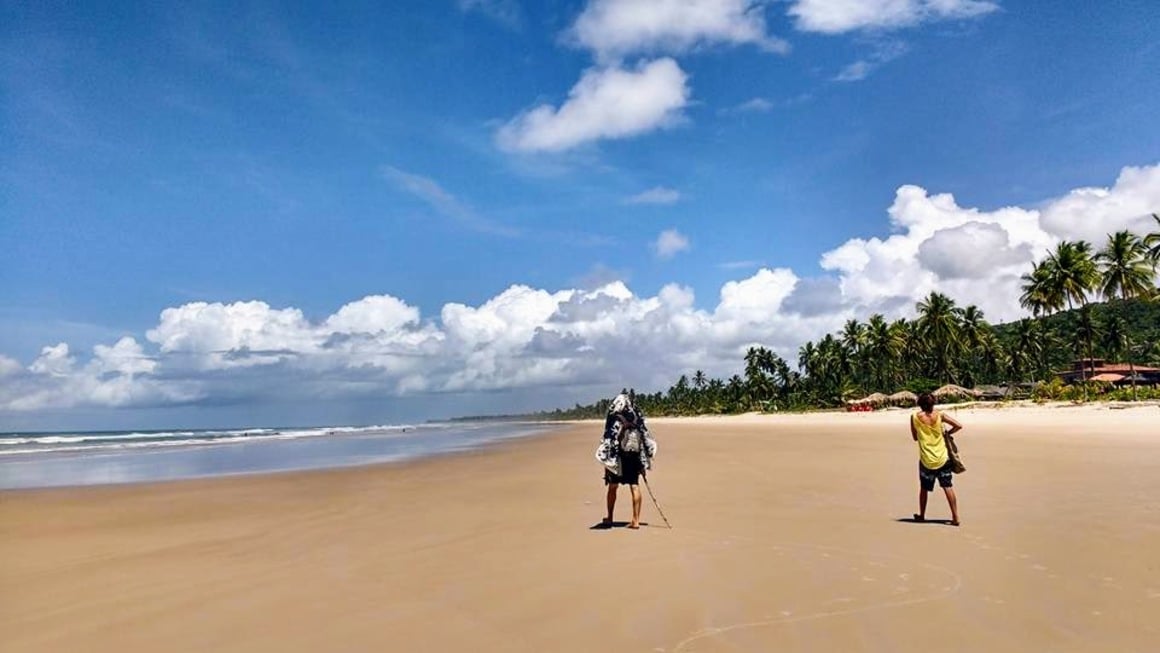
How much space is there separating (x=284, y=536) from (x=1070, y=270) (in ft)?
255

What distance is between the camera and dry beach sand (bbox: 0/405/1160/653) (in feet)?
17.5

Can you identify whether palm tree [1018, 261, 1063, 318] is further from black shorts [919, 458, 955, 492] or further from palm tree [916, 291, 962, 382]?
black shorts [919, 458, 955, 492]

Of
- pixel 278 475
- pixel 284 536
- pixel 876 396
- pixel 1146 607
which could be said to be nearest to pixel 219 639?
pixel 284 536

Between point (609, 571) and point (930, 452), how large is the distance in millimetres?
5700

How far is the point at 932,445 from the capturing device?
34.0ft

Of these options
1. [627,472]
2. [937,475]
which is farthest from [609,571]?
[937,475]

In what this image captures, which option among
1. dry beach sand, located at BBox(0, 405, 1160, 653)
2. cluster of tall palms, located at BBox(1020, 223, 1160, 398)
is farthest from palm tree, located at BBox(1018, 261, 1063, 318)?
dry beach sand, located at BBox(0, 405, 1160, 653)

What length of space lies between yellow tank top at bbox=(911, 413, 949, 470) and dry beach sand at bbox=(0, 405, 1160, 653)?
77 centimetres

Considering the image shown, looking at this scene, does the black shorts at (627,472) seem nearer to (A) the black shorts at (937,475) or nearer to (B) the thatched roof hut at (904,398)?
(A) the black shorts at (937,475)

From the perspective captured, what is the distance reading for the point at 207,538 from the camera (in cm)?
1046

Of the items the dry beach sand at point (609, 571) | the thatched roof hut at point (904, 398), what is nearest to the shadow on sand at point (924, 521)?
the dry beach sand at point (609, 571)

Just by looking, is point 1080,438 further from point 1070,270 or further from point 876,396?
point 876,396

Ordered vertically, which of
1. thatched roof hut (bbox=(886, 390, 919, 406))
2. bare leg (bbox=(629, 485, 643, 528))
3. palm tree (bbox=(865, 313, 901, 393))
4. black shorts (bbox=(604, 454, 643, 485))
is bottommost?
thatched roof hut (bbox=(886, 390, 919, 406))

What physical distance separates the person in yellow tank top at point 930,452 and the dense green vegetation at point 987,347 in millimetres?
44037
